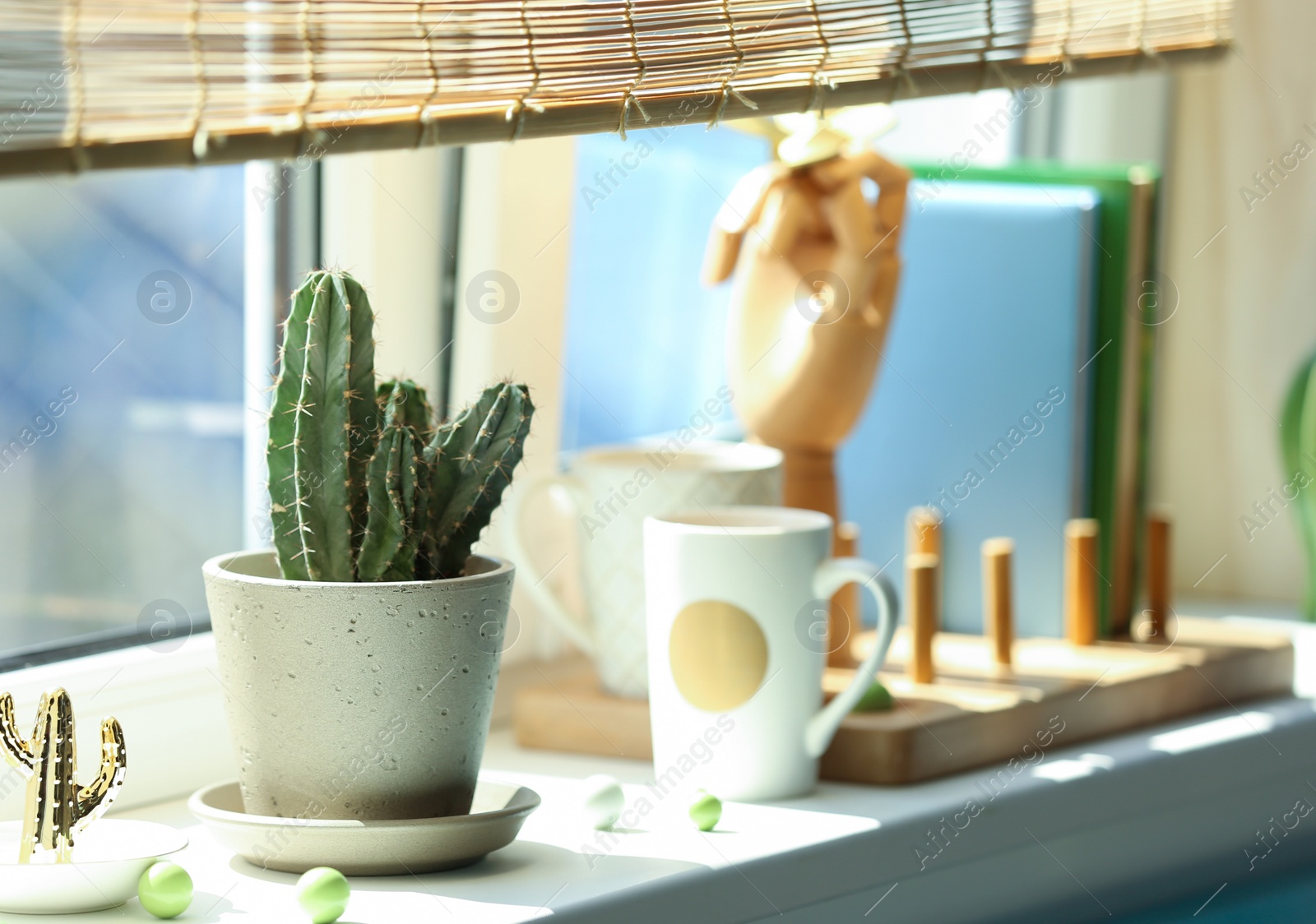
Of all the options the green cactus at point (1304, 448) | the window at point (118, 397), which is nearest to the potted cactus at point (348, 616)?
the window at point (118, 397)

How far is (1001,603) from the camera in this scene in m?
0.85

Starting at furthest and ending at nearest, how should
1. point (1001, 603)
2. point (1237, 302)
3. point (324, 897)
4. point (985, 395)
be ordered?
1. point (1237, 302)
2. point (985, 395)
3. point (1001, 603)
4. point (324, 897)

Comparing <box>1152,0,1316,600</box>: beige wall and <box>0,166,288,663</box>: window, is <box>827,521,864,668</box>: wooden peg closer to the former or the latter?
<box>0,166,288,663</box>: window

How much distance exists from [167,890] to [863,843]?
0.94 feet

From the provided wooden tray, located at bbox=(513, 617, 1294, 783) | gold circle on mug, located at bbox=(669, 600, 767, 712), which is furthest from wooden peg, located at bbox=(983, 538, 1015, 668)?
gold circle on mug, located at bbox=(669, 600, 767, 712)

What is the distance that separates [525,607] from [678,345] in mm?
373

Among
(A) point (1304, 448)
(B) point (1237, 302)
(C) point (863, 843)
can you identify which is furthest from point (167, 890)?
(B) point (1237, 302)

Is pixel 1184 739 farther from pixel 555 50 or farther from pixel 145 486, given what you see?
pixel 145 486

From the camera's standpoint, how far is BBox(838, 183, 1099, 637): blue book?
0.94m

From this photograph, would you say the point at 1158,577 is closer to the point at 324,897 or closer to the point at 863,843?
the point at 863,843

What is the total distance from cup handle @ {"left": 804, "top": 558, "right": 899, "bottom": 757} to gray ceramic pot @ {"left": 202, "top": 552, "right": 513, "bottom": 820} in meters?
0.17

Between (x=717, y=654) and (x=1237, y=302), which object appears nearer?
(x=717, y=654)

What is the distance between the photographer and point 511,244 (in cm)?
88

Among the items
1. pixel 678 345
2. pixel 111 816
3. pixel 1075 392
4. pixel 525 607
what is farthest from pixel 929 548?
pixel 111 816
